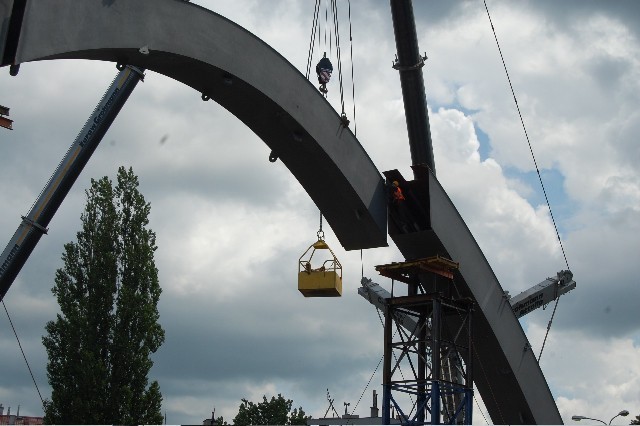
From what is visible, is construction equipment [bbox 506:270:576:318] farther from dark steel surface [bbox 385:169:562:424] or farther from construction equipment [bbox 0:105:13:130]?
construction equipment [bbox 0:105:13:130]

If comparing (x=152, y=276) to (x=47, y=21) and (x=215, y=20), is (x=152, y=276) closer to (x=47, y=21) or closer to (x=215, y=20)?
(x=215, y=20)

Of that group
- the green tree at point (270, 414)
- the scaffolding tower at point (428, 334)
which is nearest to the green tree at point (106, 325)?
the scaffolding tower at point (428, 334)

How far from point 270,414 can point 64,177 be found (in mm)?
58374

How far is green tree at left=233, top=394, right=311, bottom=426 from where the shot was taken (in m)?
69.9

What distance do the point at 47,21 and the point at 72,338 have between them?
17.6m

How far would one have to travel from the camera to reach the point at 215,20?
15.1 metres

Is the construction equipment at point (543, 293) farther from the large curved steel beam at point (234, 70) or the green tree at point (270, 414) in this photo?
the green tree at point (270, 414)

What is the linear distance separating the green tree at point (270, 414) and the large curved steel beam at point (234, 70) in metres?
52.4

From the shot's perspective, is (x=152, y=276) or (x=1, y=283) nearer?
(x=1, y=283)

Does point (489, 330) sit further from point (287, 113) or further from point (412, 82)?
point (287, 113)

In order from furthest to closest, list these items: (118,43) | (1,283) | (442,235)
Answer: (442,235)
(1,283)
(118,43)

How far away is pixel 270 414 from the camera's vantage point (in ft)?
234

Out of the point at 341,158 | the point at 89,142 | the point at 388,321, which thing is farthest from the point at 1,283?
the point at 388,321

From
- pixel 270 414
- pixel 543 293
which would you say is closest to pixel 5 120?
pixel 543 293
